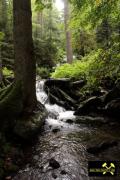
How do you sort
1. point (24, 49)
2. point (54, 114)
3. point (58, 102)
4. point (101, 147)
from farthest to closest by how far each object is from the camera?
1. point (58, 102)
2. point (54, 114)
3. point (24, 49)
4. point (101, 147)

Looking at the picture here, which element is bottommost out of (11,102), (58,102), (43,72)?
(58,102)

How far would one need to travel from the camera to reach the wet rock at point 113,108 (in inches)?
405

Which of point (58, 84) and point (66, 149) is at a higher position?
point (58, 84)

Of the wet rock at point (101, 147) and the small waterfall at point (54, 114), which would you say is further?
the small waterfall at point (54, 114)

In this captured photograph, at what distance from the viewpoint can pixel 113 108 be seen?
10.4m

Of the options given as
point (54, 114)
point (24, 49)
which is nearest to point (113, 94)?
point (54, 114)

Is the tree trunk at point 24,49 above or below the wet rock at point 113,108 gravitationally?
above

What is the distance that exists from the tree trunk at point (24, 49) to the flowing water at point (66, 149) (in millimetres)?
1449

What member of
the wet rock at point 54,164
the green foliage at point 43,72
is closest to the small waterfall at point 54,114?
the wet rock at point 54,164

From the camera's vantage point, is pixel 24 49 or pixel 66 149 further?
pixel 24 49

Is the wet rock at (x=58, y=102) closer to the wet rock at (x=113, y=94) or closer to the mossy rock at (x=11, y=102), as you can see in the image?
the wet rock at (x=113, y=94)

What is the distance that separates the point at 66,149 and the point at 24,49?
11.8 ft

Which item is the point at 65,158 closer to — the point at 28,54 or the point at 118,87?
the point at 28,54

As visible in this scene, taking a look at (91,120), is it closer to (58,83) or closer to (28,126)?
(28,126)
